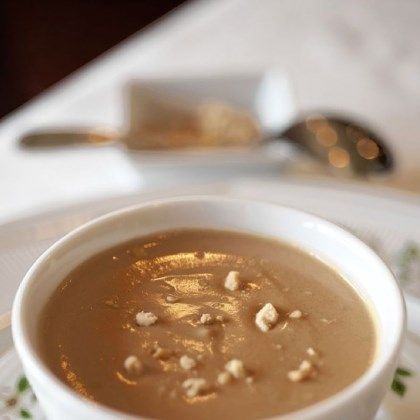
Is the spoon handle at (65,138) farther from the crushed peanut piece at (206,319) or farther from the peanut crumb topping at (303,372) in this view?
the peanut crumb topping at (303,372)

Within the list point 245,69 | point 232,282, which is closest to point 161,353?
point 232,282

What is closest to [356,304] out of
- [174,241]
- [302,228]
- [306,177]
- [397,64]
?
[302,228]

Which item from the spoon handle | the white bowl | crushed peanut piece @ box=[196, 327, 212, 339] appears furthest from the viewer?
the spoon handle

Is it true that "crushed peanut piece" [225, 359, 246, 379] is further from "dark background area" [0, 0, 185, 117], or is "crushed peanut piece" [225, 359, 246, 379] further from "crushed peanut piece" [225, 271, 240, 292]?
"dark background area" [0, 0, 185, 117]

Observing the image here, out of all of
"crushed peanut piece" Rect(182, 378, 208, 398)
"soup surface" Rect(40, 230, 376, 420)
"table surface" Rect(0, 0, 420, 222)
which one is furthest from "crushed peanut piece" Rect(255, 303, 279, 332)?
"table surface" Rect(0, 0, 420, 222)

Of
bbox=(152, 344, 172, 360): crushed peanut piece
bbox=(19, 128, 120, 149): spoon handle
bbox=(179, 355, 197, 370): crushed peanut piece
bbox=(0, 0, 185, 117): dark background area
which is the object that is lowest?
bbox=(0, 0, 185, 117): dark background area

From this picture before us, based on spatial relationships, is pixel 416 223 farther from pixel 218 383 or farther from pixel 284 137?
pixel 218 383
